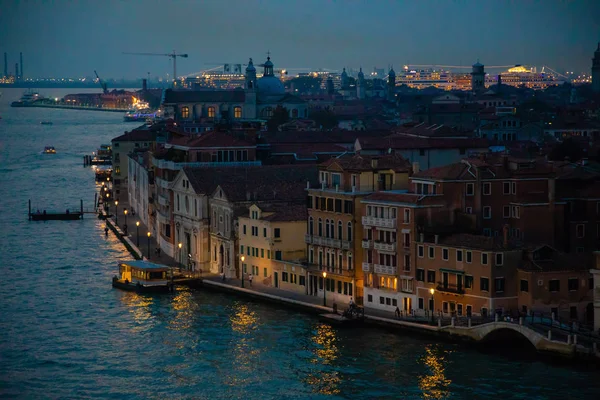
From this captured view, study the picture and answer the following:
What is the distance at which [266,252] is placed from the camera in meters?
33.6

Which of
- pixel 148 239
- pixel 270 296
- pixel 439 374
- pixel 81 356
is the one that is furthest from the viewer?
pixel 148 239

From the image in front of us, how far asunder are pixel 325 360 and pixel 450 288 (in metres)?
3.38

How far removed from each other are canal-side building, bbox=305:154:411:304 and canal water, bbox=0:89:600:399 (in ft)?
4.17

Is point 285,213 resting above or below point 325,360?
above

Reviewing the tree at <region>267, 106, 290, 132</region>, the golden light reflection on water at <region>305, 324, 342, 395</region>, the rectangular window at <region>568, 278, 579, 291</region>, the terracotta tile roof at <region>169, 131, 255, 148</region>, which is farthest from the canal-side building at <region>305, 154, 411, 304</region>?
the tree at <region>267, 106, 290, 132</region>

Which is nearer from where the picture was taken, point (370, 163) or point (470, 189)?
point (470, 189)

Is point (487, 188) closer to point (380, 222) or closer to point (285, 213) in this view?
point (380, 222)

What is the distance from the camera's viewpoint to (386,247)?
29.7 meters

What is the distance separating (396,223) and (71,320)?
7474 mm

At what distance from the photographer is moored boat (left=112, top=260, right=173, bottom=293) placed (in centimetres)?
3409

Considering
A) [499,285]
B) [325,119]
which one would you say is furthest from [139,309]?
[325,119]

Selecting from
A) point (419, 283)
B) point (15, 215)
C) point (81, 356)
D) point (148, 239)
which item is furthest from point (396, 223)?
point (15, 215)

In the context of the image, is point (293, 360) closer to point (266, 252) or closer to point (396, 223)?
point (396, 223)

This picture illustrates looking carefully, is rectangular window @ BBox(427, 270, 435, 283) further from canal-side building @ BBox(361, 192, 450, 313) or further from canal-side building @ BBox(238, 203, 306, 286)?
canal-side building @ BBox(238, 203, 306, 286)
